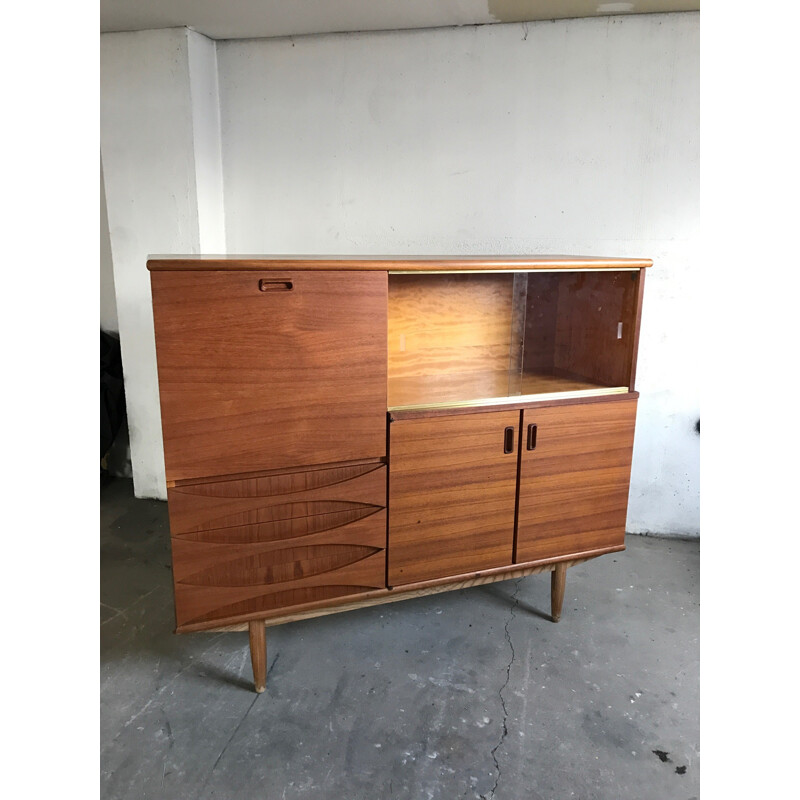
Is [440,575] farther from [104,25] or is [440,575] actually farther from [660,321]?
[104,25]

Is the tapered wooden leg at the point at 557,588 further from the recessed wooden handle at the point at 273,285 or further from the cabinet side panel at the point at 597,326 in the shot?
the recessed wooden handle at the point at 273,285

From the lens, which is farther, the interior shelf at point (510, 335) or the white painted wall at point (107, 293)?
the white painted wall at point (107, 293)

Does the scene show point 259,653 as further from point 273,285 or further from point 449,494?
point 273,285

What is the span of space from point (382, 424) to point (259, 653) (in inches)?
31.8

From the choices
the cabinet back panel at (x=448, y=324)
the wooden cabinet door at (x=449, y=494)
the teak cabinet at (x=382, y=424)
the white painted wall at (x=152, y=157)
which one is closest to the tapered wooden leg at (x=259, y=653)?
the teak cabinet at (x=382, y=424)

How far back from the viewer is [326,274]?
1.72 m

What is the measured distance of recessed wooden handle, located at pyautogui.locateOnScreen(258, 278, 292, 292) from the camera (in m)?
1.67

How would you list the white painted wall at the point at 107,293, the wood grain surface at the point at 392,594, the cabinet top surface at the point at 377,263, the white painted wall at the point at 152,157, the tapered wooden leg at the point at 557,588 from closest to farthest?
the cabinet top surface at the point at 377,263 < the wood grain surface at the point at 392,594 < the tapered wooden leg at the point at 557,588 < the white painted wall at the point at 152,157 < the white painted wall at the point at 107,293

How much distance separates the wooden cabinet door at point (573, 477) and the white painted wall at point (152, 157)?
1.84 meters

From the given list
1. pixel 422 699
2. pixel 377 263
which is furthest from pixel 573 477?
pixel 377 263

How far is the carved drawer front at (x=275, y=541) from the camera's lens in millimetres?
1745

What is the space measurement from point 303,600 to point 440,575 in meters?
0.45

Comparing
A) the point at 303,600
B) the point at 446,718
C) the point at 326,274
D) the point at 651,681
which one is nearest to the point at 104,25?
the point at 326,274

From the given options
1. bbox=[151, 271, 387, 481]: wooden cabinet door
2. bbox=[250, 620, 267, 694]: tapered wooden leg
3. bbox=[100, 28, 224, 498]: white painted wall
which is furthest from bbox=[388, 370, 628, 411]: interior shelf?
bbox=[100, 28, 224, 498]: white painted wall
